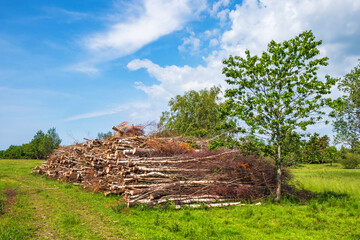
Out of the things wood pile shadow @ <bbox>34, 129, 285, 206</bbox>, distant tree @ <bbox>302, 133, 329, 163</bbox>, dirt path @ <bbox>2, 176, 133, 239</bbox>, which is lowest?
dirt path @ <bbox>2, 176, 133, 239</bbox>

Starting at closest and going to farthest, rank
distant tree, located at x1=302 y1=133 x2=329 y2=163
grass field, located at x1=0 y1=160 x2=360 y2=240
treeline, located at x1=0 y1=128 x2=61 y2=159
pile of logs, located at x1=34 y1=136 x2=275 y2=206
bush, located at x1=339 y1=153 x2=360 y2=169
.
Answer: grass field, located at x1=0 y1=160 x2=360 y2=240, pile of logs, located at x1=34 y1=136 x2=275 y2=206, distant tree, located at x1=302 y1=133 x2=329 y2=163, bush, located at x1=339 y1=153 x2=360 y2=169, treeline, located at x1=0 y1=128 x2=61 y2=159

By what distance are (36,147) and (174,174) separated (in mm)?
61929

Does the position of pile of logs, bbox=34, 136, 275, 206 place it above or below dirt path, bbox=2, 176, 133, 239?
above

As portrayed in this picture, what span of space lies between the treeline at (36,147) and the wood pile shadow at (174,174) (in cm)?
4664

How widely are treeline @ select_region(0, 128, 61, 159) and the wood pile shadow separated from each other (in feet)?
153

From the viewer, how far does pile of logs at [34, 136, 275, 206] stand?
36.8 feet

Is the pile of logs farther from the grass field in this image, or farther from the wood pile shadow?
the grass field

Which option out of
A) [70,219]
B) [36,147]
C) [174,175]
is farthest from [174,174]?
[36,147]

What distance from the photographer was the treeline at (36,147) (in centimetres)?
5569

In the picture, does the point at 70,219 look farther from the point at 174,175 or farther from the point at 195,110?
the point at 195,110

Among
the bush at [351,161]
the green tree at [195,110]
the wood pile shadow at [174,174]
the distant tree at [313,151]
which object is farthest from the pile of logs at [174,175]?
the bush at [351,161]

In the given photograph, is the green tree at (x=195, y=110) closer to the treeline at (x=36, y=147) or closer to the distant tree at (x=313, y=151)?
the distant tree at (x=313, y=151)

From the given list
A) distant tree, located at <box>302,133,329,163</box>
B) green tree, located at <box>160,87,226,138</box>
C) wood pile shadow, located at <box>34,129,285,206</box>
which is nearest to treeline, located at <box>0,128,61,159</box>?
green tree, located at <box>160,87,226,138</box>

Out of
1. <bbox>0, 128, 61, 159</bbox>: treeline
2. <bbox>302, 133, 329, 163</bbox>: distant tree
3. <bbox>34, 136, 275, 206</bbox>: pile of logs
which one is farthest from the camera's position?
<bbox>0, 128, 61, 159</bbox>: treeline
